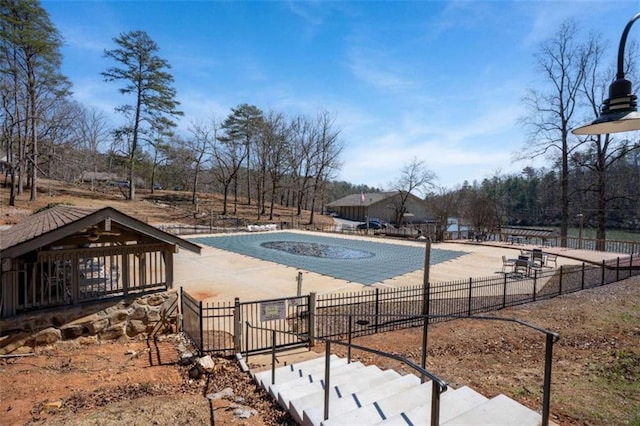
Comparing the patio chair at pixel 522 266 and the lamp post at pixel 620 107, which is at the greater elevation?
the lamp post at pixel 620 107

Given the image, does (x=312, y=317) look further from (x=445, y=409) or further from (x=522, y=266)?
(x=522, y=266)

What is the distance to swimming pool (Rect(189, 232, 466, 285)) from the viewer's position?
1465cm

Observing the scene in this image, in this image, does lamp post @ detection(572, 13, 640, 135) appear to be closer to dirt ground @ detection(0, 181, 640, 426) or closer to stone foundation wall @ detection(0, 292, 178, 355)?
dirt ground @ detection(0, 181, 640, 426)

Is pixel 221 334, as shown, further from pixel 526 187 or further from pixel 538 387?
pixel 526 187

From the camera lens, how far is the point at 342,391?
4.30m

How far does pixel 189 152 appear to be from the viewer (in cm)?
4072

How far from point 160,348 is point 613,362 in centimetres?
818

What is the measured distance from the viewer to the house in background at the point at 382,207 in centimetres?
5256

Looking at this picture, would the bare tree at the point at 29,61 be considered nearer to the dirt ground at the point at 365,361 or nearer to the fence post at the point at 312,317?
the dirt ground at the point at 365,361

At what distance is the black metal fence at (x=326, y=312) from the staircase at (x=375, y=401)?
0.78 meters

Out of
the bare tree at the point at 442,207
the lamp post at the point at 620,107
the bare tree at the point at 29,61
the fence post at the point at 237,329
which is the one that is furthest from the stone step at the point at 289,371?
the bare tree at the point at 29,61

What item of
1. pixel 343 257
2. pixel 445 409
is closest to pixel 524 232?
pixel 343 257

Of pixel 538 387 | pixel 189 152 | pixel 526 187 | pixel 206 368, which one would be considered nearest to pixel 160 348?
pixel 206 368

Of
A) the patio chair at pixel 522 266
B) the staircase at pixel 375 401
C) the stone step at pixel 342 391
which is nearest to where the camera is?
the staircase at pixel 375 401
